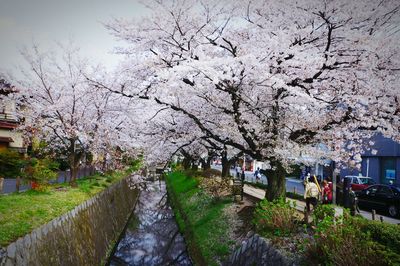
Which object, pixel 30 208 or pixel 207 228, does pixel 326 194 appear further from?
pixel 30 208

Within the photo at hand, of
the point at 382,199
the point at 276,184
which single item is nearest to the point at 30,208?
the point at 276,184

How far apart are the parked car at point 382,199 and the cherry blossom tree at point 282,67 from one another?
22.5 ft

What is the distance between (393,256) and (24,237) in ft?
31.0

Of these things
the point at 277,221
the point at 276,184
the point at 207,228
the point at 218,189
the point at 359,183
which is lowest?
the point at 207,228

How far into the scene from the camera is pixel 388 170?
3362 centimetres

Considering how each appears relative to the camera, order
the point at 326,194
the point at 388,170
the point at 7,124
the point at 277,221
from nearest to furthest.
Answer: the point at 277,221
the point at 326,194
the point at 7,124
the point at 388,170

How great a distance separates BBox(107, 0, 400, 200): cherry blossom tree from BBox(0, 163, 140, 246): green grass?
18.0ft

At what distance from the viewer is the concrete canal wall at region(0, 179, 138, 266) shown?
832 cm

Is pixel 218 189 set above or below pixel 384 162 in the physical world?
below

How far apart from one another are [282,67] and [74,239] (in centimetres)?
1025

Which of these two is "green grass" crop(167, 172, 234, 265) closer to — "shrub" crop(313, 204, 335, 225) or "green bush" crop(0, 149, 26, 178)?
"shrub" crop(313, 204, 335, 225)

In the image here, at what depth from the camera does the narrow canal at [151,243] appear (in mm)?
16109

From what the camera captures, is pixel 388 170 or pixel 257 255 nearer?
pixel 257 255

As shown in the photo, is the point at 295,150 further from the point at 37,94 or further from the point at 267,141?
the point at 37,94
